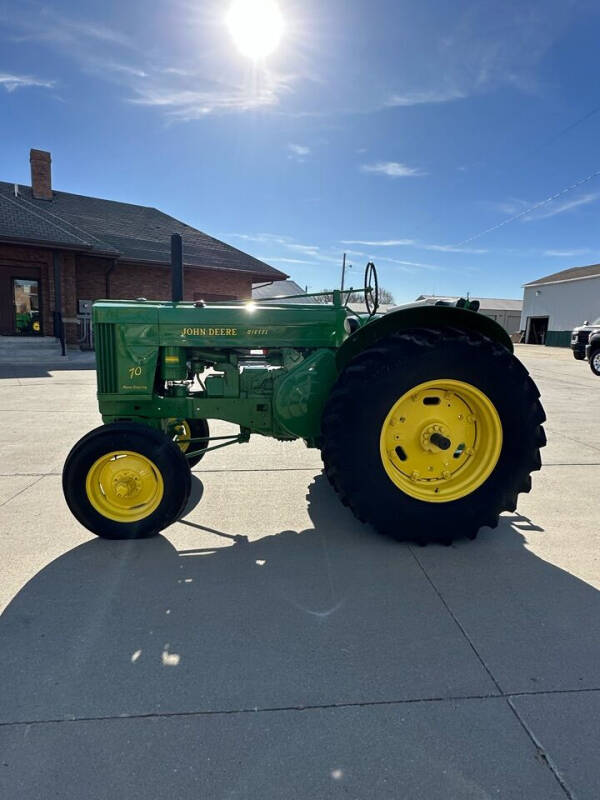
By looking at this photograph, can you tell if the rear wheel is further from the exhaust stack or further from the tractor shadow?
the exhaust stack

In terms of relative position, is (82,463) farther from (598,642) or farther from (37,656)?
(598,642)

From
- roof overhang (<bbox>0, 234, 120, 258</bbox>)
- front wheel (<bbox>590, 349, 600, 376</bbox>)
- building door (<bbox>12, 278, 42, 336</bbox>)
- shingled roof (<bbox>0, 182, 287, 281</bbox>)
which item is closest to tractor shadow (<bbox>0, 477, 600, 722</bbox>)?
front wheel (<bbox>590, 349, 600, 376</bbox>)

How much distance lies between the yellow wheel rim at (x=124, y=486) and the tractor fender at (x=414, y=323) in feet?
4.66

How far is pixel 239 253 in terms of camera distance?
20.9m

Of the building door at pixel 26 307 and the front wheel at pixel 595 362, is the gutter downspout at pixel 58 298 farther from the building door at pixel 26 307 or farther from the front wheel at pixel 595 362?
the front wheel at pixel 595 362

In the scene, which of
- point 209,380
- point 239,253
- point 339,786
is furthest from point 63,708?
point 239,253

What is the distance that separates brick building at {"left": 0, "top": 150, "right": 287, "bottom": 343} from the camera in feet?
49.5

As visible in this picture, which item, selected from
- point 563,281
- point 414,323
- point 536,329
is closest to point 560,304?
point 563,281

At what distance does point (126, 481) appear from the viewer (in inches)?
112

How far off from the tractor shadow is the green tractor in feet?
0.91

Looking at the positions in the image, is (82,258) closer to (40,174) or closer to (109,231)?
(109,231)

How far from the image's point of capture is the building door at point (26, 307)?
1535 centimetres

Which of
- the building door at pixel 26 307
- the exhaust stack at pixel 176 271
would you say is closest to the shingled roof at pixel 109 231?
the building door at pixel 26 307

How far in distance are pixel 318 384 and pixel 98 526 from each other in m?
1.64
